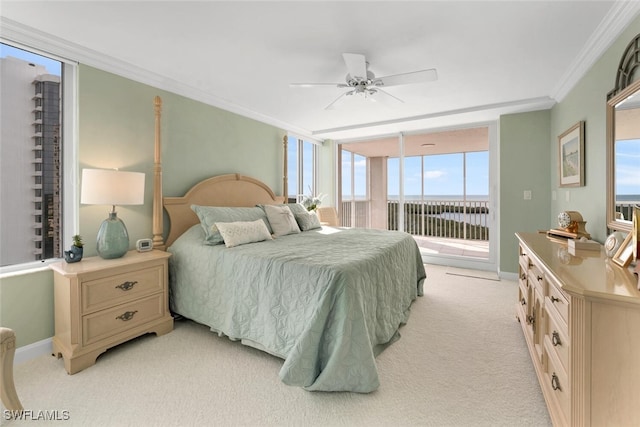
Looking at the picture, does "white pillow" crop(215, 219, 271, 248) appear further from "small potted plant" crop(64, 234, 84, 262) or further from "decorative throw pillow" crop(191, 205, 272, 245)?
"small potted plant" crop(64, 234, 84, 262)

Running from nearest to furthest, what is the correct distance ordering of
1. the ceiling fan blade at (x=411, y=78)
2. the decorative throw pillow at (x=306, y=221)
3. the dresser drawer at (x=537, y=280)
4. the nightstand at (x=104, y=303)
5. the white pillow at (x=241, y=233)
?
the dresser drawer at (x=537, y=280), the nightstand at (x=104, y=303), the ceiling fan blade at (x=411, y=78), the white pillow at (x=241, y=233), the decorative throw pillow at (x=306, y=221)

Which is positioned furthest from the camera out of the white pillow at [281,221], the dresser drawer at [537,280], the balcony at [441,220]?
the balcony at [441,220]

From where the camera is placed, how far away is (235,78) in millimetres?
2875

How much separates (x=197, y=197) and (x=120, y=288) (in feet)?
4.21

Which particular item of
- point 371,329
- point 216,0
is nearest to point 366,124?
point 216,0

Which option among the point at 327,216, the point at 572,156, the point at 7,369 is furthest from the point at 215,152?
the point at 572,156

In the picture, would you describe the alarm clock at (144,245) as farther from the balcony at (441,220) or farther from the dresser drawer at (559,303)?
the balcony at (441,220)

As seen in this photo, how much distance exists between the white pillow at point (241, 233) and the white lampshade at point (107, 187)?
→ 75 cm

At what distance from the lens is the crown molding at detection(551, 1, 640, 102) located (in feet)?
5.73

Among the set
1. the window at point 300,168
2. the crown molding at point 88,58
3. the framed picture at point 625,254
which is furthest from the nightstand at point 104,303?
the framed picture at point 625,254

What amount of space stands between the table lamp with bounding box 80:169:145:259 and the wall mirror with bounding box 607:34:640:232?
3.45m

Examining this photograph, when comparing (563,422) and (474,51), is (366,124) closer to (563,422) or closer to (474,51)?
(474,51)

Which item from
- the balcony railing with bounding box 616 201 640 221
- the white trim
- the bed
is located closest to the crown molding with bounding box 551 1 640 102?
the white trim

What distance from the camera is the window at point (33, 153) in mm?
2084
